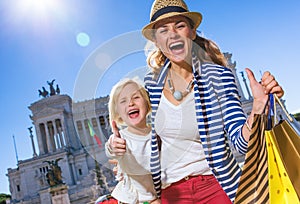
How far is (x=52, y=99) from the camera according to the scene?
Answer: 47.2 m

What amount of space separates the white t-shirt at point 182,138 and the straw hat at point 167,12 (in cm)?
45

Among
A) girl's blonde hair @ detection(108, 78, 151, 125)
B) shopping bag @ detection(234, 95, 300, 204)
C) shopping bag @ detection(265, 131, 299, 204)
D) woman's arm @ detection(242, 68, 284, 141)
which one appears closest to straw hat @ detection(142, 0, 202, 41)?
girl's blonde hair @ detection(108, 78, 151, 125)

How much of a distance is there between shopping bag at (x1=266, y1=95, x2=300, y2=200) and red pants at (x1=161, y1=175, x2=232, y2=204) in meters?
0.54

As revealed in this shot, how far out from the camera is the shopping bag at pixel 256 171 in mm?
1523

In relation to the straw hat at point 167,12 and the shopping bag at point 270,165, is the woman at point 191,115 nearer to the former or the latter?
the straw hat at point 167,12

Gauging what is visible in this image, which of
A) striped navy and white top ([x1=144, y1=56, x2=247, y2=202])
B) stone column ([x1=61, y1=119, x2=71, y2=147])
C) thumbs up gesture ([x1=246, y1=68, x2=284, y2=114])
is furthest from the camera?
stone column ([x1=61, y1=119, x2=71, y2=147])

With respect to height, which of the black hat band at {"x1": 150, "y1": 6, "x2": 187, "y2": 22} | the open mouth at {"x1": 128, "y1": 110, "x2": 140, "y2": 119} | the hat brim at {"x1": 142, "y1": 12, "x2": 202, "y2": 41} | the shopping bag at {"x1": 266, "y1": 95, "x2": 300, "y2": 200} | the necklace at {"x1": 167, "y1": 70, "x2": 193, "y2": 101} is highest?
the black hat band at {"x1": 150, "y1": 6, "x2": 187, "y2": 22}

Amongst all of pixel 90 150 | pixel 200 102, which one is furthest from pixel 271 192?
pixel 90 150

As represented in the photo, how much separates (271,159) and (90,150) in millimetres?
1215

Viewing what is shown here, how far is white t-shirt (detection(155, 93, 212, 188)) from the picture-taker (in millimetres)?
1979

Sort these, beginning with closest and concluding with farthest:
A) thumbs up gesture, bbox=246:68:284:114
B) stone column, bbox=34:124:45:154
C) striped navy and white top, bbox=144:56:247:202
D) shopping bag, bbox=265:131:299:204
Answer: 1. shopping bag, bbox=265:131:299:204
2. thumbs up gesture, bbox=246:68:284:114
3. striped navy and white top, bbox=144:56:247:202
4. stone column, bbox=34:124:45:154

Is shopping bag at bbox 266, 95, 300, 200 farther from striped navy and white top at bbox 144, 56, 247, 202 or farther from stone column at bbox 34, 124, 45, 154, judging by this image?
stone column at bbox 34, 124, 45, 154

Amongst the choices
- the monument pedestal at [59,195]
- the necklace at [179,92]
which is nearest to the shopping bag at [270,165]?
the necklace at [179,92]

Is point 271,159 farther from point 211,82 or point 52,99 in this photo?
point 52,99
